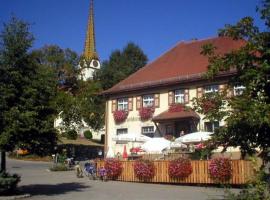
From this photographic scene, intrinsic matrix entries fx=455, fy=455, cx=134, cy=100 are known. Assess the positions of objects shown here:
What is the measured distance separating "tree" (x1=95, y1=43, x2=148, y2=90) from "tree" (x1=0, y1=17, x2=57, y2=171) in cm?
3848

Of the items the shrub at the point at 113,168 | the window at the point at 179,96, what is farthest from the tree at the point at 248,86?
the window at the point at 179,96

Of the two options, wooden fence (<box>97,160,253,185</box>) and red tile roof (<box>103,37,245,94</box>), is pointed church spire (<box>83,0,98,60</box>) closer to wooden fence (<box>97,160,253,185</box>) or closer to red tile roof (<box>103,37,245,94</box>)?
red tile roof (<box>103,37,245,94</box>)

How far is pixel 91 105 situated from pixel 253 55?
4173 cm

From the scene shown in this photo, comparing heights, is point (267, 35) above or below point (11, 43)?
below

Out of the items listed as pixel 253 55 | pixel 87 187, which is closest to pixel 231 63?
pixel 253 55

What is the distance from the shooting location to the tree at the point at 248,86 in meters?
10.8

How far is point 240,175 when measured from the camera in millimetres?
20906

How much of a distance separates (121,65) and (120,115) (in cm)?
2173

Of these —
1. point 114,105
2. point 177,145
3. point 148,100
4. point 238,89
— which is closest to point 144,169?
point 177,145

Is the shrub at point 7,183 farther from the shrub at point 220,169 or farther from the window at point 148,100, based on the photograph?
the window at point 148,100

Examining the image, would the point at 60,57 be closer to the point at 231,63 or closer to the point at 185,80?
the point at 185,80

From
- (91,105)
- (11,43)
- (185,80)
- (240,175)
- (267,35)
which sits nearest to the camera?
(267,35)

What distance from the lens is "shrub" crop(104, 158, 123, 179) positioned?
25.8 meters

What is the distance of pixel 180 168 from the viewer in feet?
74.6
